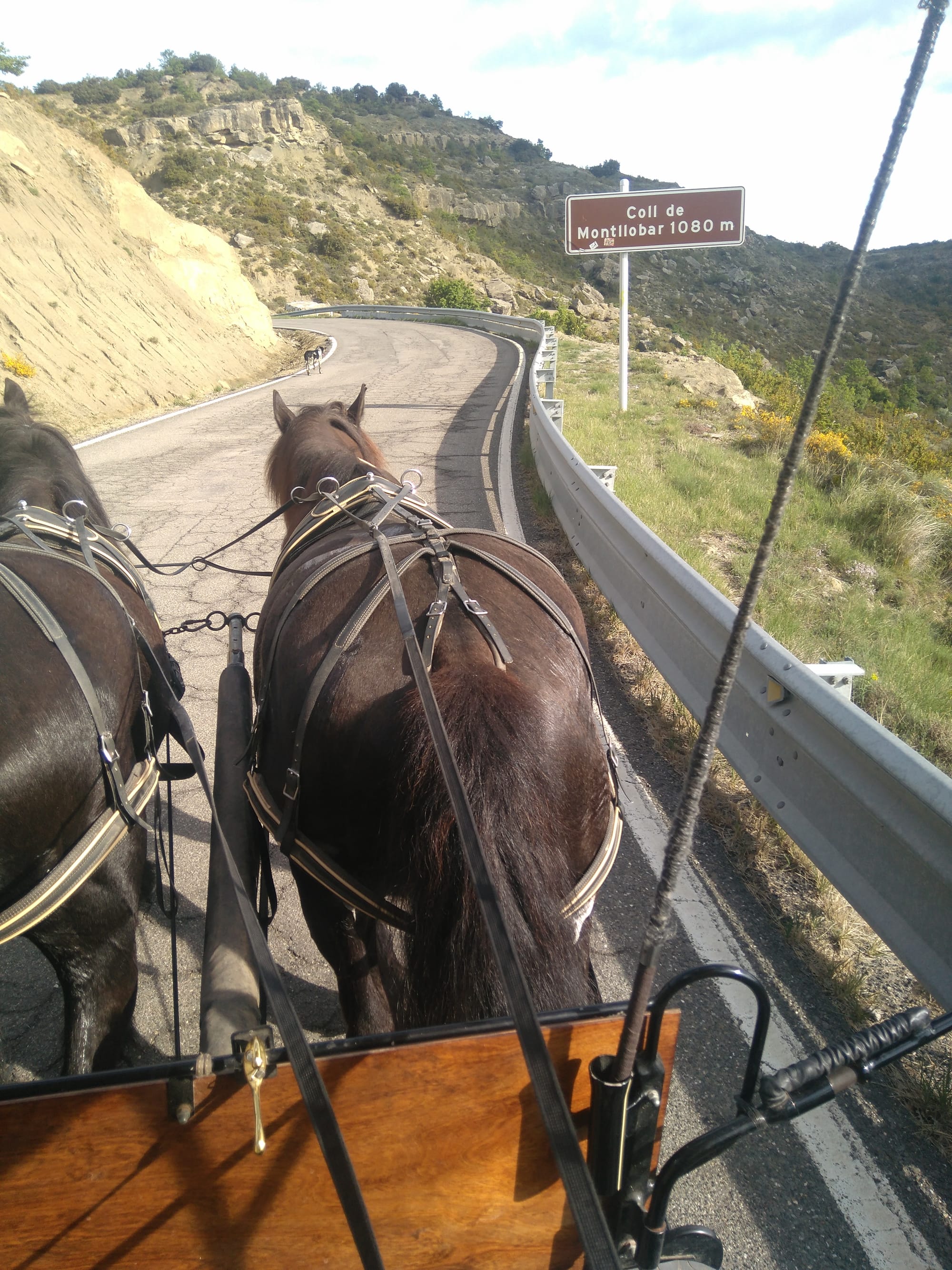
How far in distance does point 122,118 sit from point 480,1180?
8299cm

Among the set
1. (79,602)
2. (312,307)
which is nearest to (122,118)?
(312,307)

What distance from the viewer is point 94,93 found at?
70125mm

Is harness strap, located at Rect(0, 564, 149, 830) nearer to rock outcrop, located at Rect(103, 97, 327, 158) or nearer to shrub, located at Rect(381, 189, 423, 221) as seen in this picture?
shrub, located at Rect(381, 189, 423, 221)

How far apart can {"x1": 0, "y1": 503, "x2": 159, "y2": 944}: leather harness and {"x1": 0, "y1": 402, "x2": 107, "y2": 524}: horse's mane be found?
329 millimetres

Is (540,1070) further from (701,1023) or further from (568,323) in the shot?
(568,323)

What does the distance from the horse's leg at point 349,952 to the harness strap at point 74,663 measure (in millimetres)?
641

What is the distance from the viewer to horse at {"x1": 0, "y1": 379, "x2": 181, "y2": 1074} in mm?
2109

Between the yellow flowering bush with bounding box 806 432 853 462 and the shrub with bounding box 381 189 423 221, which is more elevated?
the shrub with bounding box 381 189 423 221

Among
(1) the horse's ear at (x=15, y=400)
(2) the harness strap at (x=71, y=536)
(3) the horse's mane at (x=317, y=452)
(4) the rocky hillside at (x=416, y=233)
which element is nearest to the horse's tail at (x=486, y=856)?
(2) the harness strap at (x=71, y=536)

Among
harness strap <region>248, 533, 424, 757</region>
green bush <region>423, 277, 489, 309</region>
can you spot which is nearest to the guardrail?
harness strap <region>248, 533, 424, 757</region>

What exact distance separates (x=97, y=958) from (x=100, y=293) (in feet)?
64.9

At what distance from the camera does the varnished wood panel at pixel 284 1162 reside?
1.09 meters

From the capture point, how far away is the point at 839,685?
3168 millimetres

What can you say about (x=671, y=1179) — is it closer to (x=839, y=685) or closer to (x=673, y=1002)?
(x=673, y=1002)
